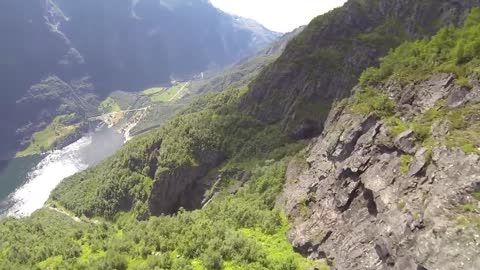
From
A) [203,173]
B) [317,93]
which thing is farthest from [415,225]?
[203,173]

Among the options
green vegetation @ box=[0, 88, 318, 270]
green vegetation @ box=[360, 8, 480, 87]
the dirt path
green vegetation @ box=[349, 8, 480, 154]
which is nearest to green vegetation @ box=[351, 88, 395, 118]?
green vegetation @ box=[349, 8, 480, 154]

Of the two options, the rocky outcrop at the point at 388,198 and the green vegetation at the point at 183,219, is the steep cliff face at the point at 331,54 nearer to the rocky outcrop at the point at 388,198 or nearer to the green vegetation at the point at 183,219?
the green vegetation at the point at 183,219

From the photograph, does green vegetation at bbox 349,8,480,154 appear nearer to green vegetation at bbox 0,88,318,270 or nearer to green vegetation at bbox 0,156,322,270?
green vegetation at bbox 0,156,322,270

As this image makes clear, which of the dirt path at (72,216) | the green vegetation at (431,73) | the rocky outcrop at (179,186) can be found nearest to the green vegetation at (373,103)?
the green vegetation at (431,73)

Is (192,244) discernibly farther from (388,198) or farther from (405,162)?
(405,162)

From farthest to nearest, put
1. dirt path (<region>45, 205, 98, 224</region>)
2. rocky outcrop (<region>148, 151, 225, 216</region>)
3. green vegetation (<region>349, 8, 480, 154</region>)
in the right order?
dirt path (<region>45, 205, 98, 224</region>) < rocky outcrop (<region>148, 151, 225, 216</region>) < green vegetation (<region>349, 8, 480, 154</region>)

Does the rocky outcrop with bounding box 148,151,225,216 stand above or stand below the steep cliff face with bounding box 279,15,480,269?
below

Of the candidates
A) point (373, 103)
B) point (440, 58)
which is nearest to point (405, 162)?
point (373, 103)

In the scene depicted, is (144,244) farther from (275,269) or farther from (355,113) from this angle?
(355,113)
